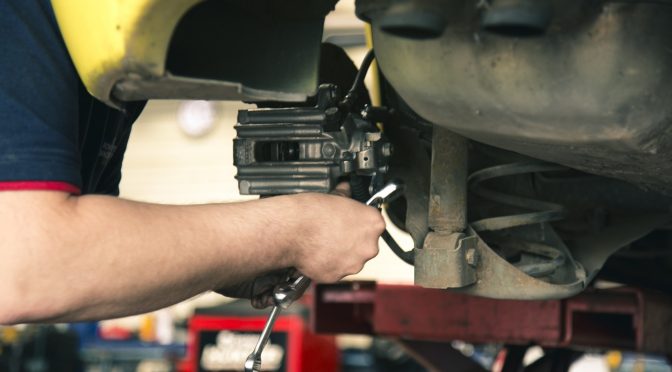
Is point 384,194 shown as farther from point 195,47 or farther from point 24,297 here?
point 24,297

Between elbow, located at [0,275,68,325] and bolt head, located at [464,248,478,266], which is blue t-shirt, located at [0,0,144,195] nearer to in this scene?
elbow, located at [0,275,68,325]

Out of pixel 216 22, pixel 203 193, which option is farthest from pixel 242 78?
pixel 203 193

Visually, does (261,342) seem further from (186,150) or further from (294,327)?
(186,150)

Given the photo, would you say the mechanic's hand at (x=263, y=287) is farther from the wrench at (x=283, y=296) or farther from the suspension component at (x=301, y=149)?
the suspension component at (x=301, y=149)

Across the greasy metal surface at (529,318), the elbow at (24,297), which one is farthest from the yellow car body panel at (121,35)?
the greasy metal surface at (529,318)

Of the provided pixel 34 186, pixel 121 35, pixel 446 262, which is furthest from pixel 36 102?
pixel 446 262

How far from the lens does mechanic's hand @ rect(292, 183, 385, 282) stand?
2051mm

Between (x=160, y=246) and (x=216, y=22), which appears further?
(x=216, y=22)

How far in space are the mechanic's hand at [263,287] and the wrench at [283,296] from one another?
0.06 m

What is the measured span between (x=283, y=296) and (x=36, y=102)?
627 mm

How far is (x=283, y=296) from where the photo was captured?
216cm

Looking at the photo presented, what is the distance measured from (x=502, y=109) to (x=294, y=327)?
3.75m

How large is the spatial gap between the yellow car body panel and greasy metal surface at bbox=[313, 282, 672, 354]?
1.53 meters

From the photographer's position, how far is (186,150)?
10.7 meters
